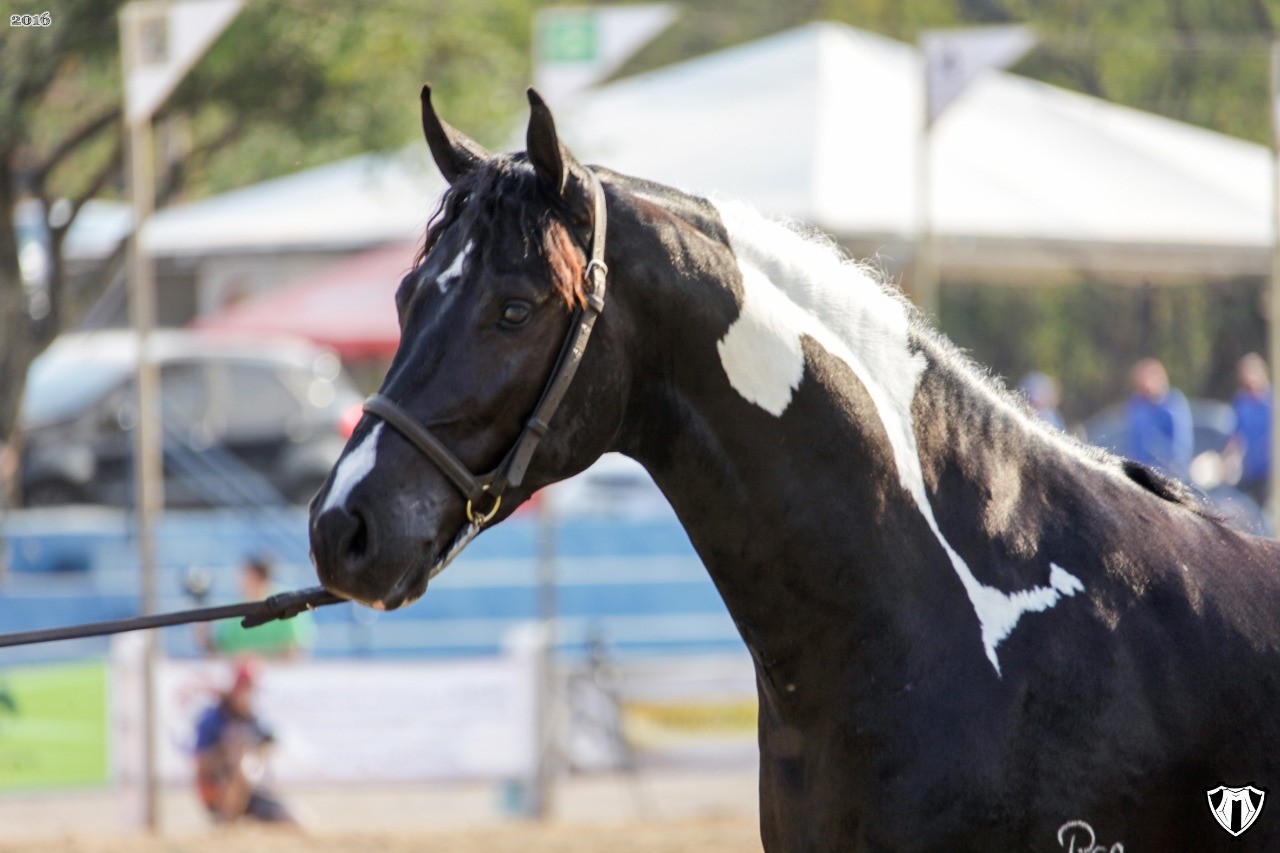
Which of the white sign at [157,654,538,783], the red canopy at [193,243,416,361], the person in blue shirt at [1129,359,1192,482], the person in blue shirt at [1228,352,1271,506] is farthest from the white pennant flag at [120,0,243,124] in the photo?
the person in blue shirt at [1228,352,1271,506]

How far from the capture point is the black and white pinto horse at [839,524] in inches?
86.6

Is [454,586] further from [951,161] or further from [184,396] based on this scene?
[951,161]

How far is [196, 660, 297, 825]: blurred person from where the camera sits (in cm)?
783

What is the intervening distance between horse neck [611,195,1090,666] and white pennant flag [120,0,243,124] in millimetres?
5189

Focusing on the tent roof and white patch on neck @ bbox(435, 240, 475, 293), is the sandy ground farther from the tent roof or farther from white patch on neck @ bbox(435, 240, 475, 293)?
the tent roof

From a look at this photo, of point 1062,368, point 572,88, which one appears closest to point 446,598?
point 572,88

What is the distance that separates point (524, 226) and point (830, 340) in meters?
0.54

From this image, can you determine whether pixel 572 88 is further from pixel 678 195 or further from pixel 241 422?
pixel 241 422

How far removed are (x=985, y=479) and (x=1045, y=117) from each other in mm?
12924

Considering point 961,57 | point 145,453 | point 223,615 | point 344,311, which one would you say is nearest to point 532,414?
point 223,615

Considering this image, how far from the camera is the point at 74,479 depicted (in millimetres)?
13195


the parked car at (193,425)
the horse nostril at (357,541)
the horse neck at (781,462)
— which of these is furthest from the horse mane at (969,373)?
the parked car at (193,425)

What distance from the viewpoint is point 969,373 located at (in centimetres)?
254

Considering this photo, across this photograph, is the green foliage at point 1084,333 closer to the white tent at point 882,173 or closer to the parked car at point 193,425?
the white tent at point 882,173
